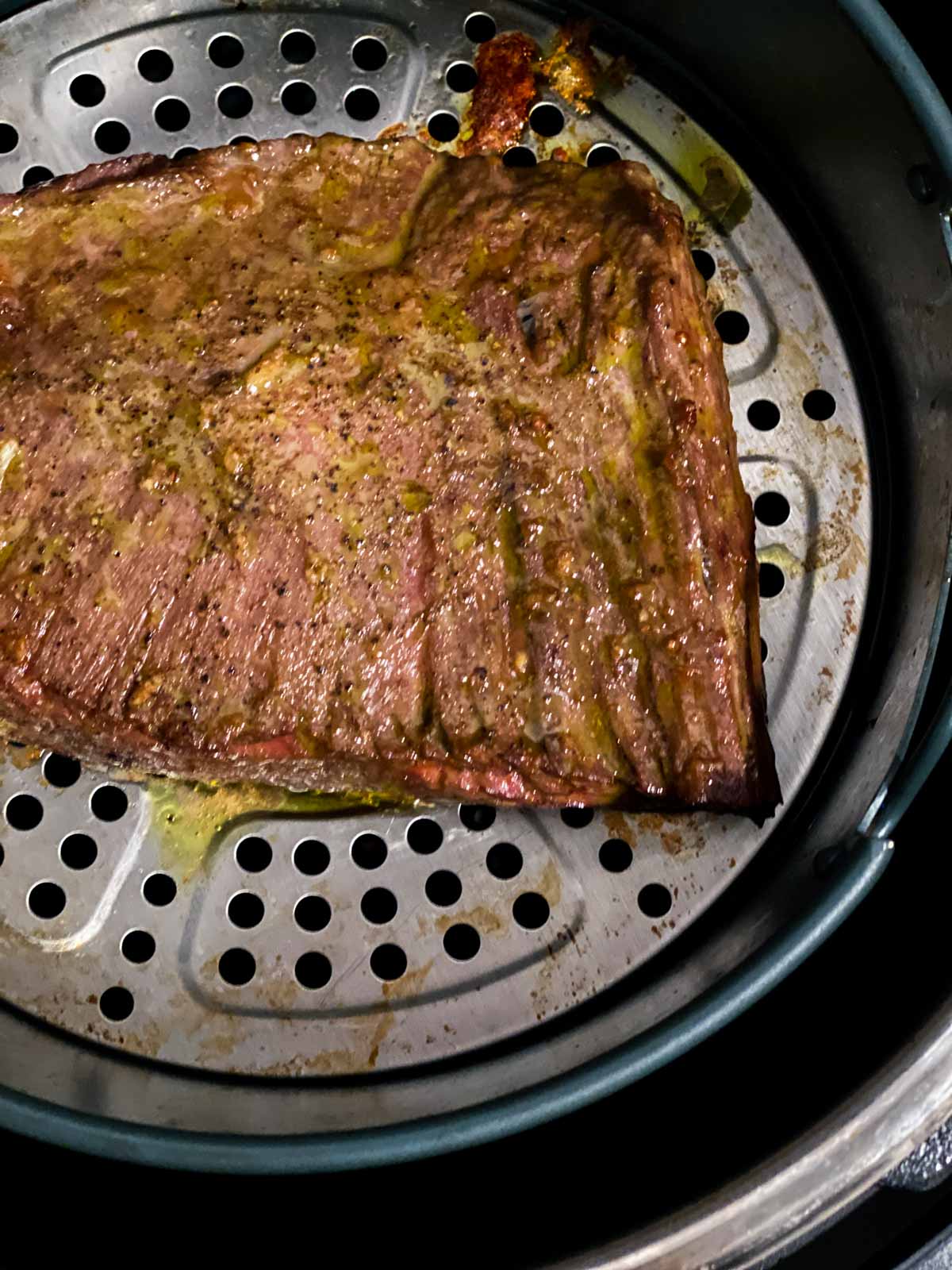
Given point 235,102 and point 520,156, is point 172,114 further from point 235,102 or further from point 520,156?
point 520,156

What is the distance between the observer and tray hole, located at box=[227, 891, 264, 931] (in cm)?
200

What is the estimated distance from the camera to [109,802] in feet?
6.64

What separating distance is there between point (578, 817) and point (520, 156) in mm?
1339

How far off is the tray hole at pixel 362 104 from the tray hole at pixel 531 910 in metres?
Answer: 1.58

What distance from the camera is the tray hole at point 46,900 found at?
200 cm

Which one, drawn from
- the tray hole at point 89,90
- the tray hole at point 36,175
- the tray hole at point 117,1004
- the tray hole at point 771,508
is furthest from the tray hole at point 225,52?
the tray hole at point 117,1004

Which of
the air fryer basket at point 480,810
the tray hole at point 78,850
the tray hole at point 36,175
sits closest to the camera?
the air fryer basket at point 480,810

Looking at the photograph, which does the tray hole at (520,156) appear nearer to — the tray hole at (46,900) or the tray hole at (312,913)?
the tray hole at (312,913)

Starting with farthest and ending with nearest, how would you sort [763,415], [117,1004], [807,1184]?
[763,415] → [117,1004] → [807,1184]

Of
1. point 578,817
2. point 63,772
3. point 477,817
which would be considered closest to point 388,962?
point 477,817

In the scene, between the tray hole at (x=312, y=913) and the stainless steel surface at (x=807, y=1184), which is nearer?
the stainless steel surface at (x=807, y=1184)

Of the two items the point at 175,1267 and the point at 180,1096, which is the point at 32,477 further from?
the point at 175,1267

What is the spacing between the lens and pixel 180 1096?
6.23 feet

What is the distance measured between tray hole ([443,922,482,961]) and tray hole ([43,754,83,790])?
77cm
